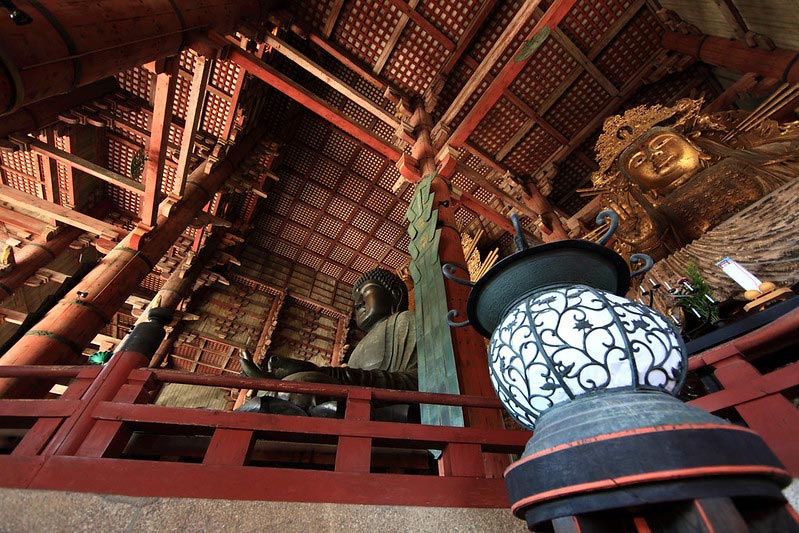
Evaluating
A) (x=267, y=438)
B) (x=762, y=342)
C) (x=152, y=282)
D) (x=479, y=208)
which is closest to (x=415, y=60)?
(x=479, y=208)

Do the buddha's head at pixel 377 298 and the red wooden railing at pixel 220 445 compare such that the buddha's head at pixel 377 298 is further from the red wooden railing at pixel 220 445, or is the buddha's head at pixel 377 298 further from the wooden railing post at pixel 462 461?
the wooden railing post at pixel 462 461

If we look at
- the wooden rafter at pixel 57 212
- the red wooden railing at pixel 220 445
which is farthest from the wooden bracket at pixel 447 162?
the wooden rafter at pixel 57 212

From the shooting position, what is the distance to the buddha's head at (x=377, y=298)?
172 inches

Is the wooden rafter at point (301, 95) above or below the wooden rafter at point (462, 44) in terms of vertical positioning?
below

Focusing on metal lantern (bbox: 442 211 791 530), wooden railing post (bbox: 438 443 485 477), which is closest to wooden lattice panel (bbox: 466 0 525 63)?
metal lantern (bbox: 442 211 791 530)

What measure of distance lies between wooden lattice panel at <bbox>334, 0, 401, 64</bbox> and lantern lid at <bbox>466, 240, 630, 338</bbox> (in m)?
5.47

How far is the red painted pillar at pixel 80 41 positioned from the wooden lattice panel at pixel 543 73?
4.69 meters

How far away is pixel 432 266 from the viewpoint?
9.55ft

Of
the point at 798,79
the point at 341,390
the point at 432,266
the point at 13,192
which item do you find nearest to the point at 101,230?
the point at 13,192

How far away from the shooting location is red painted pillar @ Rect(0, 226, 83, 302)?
4.65 meters

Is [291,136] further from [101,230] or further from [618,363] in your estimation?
[618,363]

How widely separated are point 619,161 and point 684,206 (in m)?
0.94

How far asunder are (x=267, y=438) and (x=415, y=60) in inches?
230

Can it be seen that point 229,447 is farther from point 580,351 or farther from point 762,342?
point 762,342
